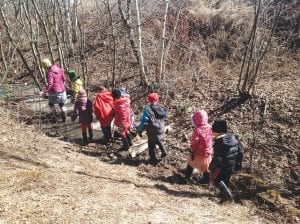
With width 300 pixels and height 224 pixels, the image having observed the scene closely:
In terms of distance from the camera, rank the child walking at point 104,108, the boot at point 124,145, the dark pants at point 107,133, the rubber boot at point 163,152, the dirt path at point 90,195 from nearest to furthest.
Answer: the dirt path at point 90,195
the rubber boot at point 163,152
the boot at point 124,145
the child walking at point 104,108
the dark pants at point 107,133

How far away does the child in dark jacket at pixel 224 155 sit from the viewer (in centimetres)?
678

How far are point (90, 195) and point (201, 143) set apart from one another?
2.21m

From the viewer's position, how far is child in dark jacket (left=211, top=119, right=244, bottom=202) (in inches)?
267

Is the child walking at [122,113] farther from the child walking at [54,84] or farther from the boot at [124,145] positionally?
the child walking at [54,84]

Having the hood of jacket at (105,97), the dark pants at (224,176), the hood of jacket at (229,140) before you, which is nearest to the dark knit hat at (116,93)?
the hood of jacket at (105,97)

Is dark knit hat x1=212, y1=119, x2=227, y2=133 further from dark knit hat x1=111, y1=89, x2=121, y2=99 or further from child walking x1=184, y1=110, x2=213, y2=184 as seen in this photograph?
dark knit hat x1=111, y1=89, x2=121, y2=99

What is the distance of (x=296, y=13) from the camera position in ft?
47.8

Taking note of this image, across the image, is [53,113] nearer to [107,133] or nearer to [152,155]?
[107,133]

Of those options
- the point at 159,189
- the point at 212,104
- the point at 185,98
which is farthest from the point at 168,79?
the point at 159,189

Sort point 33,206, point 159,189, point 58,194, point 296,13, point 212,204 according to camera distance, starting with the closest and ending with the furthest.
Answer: point 33,206 < point 58,194 < point 212,204 < point 159,189 < point 296,13

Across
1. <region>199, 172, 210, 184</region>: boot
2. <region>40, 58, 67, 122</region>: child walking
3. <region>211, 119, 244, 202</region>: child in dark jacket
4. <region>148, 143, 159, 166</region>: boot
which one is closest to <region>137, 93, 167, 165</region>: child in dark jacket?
<region>148, 143, 159, 166</region>: boot

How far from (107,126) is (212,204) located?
3559mm

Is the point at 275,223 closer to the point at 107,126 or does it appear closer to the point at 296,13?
the point at 107,126

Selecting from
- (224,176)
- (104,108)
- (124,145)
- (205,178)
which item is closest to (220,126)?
(224,176)
